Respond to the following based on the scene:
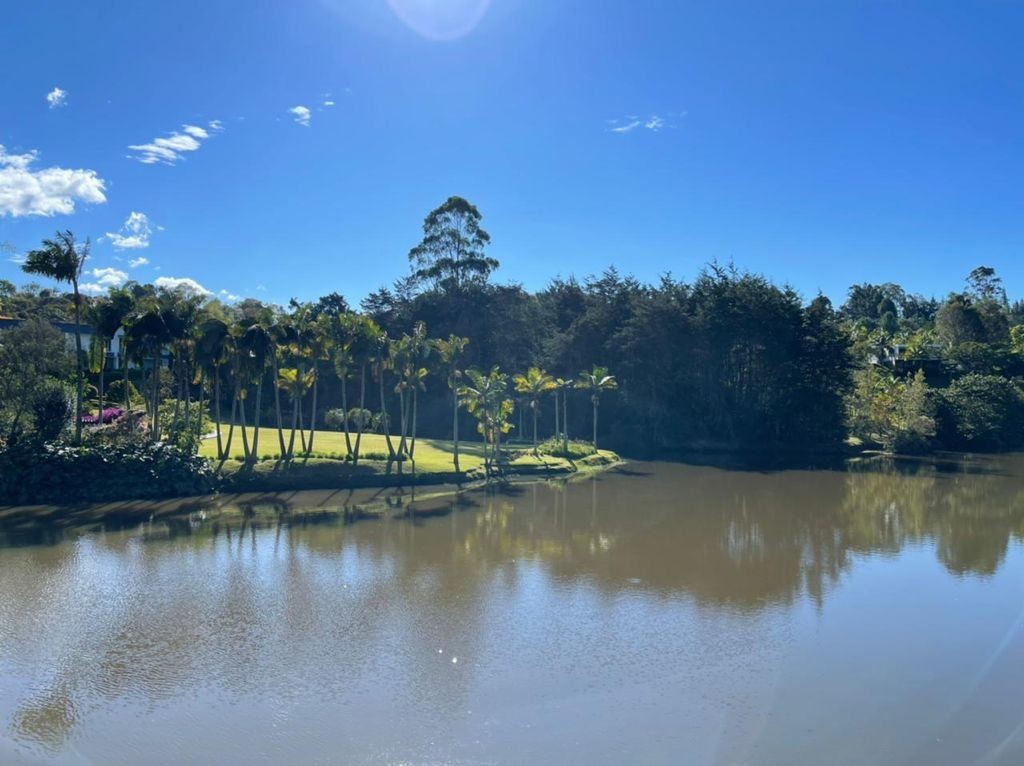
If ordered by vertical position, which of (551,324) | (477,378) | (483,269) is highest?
(483,269)

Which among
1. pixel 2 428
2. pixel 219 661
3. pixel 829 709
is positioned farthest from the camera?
pixel 2 428

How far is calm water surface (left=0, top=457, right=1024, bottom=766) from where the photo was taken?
39.1ft

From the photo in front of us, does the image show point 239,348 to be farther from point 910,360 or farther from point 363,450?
point 910,360

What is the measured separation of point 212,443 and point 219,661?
108ft

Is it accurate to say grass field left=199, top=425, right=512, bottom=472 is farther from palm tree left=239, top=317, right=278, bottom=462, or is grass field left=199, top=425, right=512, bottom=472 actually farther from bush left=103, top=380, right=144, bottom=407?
bush left=103, top=380, right=144, bottom=407

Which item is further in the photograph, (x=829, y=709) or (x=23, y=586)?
(x=23, y=586)

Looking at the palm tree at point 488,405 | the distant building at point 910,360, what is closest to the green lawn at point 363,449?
the palm tree at point 488,405

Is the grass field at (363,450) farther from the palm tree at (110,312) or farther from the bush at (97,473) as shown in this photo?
the palm tree at (110,312)

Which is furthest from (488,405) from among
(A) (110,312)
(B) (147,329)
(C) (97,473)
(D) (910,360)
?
(D) (910,360)

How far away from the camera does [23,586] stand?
811 inches

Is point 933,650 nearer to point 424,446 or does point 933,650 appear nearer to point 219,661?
point 219,661

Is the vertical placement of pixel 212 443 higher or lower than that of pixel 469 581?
higher

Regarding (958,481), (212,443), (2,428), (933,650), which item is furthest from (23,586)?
(958,481)

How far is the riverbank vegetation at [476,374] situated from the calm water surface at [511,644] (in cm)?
1133
